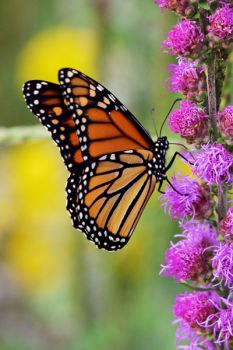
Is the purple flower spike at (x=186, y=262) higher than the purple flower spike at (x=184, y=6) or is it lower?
lower

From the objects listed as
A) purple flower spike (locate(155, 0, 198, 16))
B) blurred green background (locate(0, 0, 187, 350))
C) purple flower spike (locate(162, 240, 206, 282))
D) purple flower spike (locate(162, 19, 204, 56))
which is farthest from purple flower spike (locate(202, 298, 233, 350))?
blurred green background (locate(0, 0, 187, 350))

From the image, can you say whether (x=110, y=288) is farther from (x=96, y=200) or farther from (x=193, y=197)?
(x=193, y=197)

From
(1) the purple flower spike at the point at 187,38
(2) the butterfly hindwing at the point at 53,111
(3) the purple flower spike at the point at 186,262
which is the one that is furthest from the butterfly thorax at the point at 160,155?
(1) the purple flower spike at the point at 187,38

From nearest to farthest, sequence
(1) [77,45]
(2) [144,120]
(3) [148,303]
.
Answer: (3) [148,303] → (2) [144,120] → (1) [77,45]

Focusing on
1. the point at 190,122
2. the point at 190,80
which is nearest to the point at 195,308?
the point at 190,122

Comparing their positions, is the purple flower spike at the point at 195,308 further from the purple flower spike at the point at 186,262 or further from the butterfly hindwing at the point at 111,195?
the butterfly hindwing at the point at 111,195

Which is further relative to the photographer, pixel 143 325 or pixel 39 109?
pixel 143 325

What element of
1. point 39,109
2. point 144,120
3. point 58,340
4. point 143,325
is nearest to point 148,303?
point 143,325
